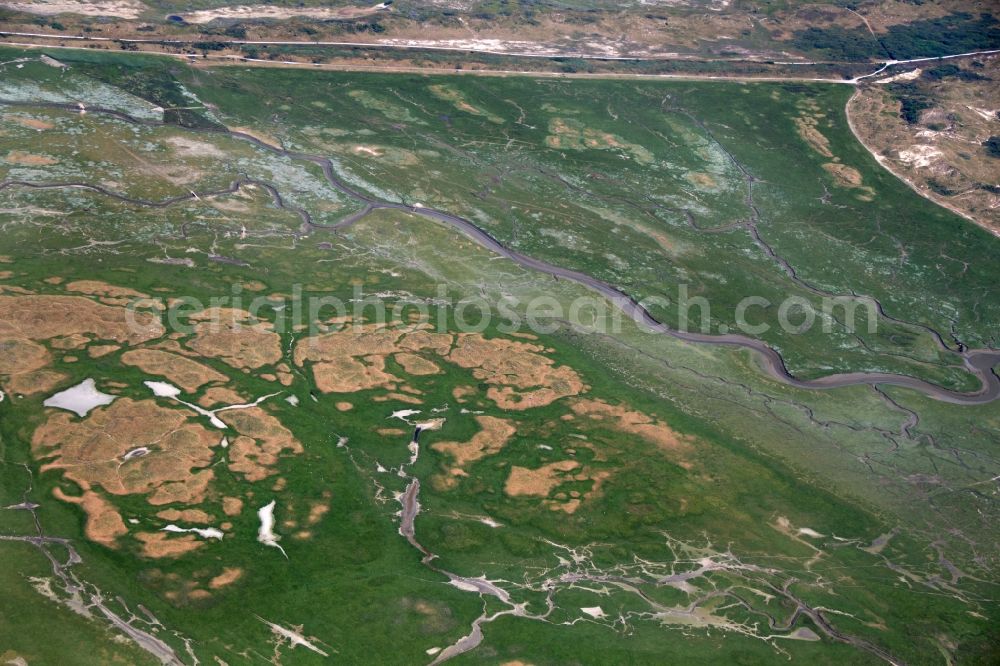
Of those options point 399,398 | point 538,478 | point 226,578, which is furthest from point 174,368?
point 538,478

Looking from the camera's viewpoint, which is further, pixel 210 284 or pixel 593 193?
pixel 593 193

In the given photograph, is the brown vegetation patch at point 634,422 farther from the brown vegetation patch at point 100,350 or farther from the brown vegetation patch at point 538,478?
the brown vegetation patch at point 100,350

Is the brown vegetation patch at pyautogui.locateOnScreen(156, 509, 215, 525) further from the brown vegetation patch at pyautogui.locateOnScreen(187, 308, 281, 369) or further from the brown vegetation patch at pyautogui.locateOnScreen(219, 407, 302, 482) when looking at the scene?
the brown vegetation patch at pyautogui.locateOnScreen(187, 308, 281, 369)

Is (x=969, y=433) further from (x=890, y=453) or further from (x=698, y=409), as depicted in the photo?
(x=698, y=409)

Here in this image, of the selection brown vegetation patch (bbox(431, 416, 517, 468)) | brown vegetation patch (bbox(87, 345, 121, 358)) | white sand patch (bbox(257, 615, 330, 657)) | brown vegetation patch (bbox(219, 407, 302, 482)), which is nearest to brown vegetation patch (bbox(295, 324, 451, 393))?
brown vegetation patch (bbox(219, 407, 302, 482))

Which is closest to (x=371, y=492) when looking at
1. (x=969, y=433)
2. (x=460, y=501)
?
(x=460, y=501)

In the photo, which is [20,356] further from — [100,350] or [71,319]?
[71,319]
